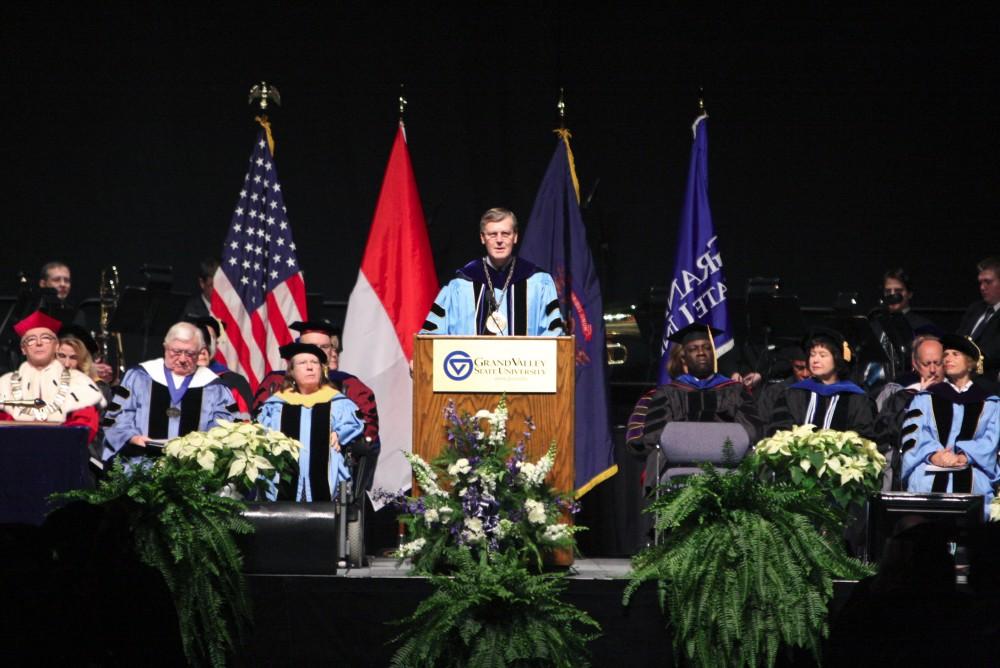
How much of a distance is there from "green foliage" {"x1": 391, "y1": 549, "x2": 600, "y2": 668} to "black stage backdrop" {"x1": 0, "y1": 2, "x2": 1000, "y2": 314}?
5.05 metres

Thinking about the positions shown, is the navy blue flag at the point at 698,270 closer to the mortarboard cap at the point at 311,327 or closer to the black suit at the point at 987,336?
the black suit at the point at 987,336

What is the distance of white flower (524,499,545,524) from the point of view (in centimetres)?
549

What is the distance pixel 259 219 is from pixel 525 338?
3.97m

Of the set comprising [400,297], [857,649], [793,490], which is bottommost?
[857,649]

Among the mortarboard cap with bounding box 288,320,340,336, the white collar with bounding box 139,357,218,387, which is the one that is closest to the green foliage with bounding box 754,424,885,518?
the white collar with bounding box 139,357,218,387

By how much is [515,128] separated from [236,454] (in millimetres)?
4963

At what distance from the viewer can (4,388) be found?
736cm

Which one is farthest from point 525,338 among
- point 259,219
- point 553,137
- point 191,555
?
point 553,137

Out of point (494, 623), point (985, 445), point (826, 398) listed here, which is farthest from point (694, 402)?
point (494, 623)

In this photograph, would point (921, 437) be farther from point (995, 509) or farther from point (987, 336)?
point (987, 336)

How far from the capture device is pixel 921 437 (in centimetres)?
736

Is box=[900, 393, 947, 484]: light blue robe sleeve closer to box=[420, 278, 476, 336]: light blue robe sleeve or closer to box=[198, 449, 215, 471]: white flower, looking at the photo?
box=[420, 278, 476, 336]: light blue robe sleeve

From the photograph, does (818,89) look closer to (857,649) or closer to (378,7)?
(378,7)

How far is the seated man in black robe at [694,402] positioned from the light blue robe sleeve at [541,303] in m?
0.84
